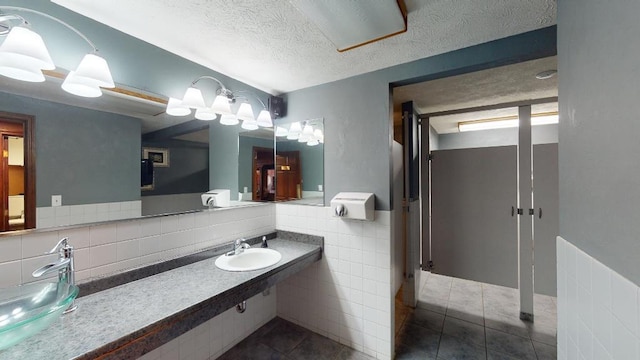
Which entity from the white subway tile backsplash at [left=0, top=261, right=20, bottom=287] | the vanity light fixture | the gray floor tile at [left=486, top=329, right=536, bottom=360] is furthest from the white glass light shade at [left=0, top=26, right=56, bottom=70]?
the gray floor tile at [left=486, top=329, right=536, bottom=360]

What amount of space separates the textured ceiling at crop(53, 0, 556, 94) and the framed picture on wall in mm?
711

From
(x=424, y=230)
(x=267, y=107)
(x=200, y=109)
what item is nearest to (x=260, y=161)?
(x=267, y=107)

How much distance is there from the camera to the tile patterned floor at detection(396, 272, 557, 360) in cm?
200

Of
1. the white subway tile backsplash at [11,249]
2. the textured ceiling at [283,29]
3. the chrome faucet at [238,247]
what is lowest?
the chrome faucet at [238,247]

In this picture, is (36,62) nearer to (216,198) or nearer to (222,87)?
(222,87)

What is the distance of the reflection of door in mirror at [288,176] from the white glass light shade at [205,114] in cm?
77

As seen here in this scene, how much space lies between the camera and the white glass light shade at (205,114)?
1817 mm

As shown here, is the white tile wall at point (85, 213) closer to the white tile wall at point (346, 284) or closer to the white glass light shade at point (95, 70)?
the white glass light shade at point (95, 70)

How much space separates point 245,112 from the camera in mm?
2096

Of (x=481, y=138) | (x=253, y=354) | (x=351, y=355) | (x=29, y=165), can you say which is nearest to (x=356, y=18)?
(x=29, y=165)

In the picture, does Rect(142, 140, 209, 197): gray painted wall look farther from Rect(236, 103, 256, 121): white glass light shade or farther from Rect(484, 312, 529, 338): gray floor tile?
Rect(484, 312, 529, 338): gray floor tile

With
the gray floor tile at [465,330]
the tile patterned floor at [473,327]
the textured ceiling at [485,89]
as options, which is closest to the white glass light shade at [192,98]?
the textured ceiling at [485,89]

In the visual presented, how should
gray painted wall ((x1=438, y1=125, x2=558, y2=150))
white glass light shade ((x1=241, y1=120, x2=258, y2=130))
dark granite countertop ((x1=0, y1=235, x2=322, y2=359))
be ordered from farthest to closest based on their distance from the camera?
gray painted wall ((x1=438, y1=125, x2=558, y2=150)), white glass light shade ((x1=241, y1=120, x2=258, y2=130)), dark granite countertop ((x1=0, y1=235, x2=322, y2=359))

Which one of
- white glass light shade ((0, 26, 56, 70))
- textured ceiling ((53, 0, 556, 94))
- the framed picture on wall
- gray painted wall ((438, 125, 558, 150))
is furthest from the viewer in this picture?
gray painted wall ((438, 125, 558, 150))
